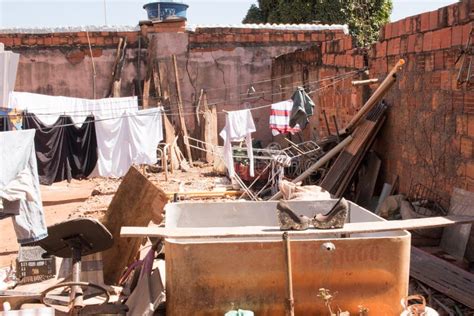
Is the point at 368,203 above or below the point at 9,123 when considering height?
below

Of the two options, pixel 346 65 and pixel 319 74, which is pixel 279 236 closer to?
pixel 346 65

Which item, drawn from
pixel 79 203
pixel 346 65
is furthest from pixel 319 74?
pixel 79 203

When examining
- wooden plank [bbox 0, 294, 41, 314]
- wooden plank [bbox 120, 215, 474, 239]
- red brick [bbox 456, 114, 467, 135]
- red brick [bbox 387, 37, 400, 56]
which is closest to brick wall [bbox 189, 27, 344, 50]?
red brick [bbox 387, 37, 400, 56]

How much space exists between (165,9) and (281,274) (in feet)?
42.6

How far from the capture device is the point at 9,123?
945cm

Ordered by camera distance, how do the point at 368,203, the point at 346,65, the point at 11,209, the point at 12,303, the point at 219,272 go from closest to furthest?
the point at 219,272 → the point at 11,209 → the point at 12,303 → the point at 368,203 → the point at 346,65

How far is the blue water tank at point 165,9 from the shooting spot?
50.4 ft

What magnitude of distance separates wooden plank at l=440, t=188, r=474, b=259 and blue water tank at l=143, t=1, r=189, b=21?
35.4 ft

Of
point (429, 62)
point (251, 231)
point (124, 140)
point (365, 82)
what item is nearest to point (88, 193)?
point (124, 140)

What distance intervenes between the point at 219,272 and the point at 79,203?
8271mm

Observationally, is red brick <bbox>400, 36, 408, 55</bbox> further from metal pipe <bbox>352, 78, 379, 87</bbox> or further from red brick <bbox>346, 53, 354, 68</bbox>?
red brick <bbox>346, 53, 354, 68</bbox>

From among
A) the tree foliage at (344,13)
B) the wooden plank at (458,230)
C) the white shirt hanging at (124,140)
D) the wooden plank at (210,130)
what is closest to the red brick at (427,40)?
the wooden plank at (458,230)

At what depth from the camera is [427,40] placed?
22.2 feet

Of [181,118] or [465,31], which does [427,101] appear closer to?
[465,31]
